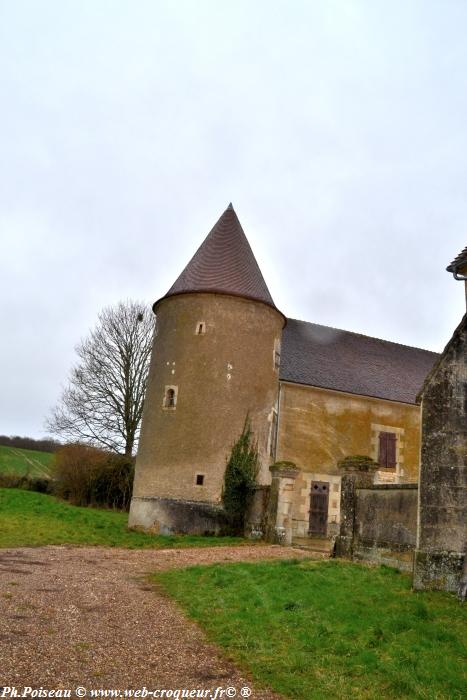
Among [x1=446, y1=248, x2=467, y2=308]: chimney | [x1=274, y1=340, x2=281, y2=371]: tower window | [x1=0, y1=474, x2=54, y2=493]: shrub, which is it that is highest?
[x1=274, y1=340, x2=281, y2=371]: tower window

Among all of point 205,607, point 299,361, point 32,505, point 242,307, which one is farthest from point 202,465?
point 205,607

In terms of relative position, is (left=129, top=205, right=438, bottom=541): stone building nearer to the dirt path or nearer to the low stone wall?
the low stone wall

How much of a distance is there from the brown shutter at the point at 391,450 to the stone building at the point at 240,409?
5 centimetres

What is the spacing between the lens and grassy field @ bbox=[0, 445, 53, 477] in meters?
31.9

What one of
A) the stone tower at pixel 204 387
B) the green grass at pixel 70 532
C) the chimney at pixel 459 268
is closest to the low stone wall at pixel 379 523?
the chimney at pixel 459 268

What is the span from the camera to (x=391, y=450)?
21.6 m

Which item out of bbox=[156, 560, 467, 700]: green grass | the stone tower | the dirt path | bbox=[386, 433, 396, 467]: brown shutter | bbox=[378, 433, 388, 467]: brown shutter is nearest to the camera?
the dirt path

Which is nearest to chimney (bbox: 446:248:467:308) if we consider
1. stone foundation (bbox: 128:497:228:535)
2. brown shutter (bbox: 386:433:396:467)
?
stone foundation (bbox: 128:497:228:535)

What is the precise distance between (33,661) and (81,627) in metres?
→ 1.33

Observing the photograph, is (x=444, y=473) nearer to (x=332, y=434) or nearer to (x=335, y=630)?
(x=335, y=630)

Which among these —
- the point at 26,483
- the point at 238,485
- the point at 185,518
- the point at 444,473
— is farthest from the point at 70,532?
the point at 26,483

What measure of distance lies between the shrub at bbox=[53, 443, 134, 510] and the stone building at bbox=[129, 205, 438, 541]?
8.47 meters

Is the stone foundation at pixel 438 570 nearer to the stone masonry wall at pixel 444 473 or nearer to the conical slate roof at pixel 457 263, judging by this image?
the stone masonry wall at pixel 444 473

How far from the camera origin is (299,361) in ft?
71.8
